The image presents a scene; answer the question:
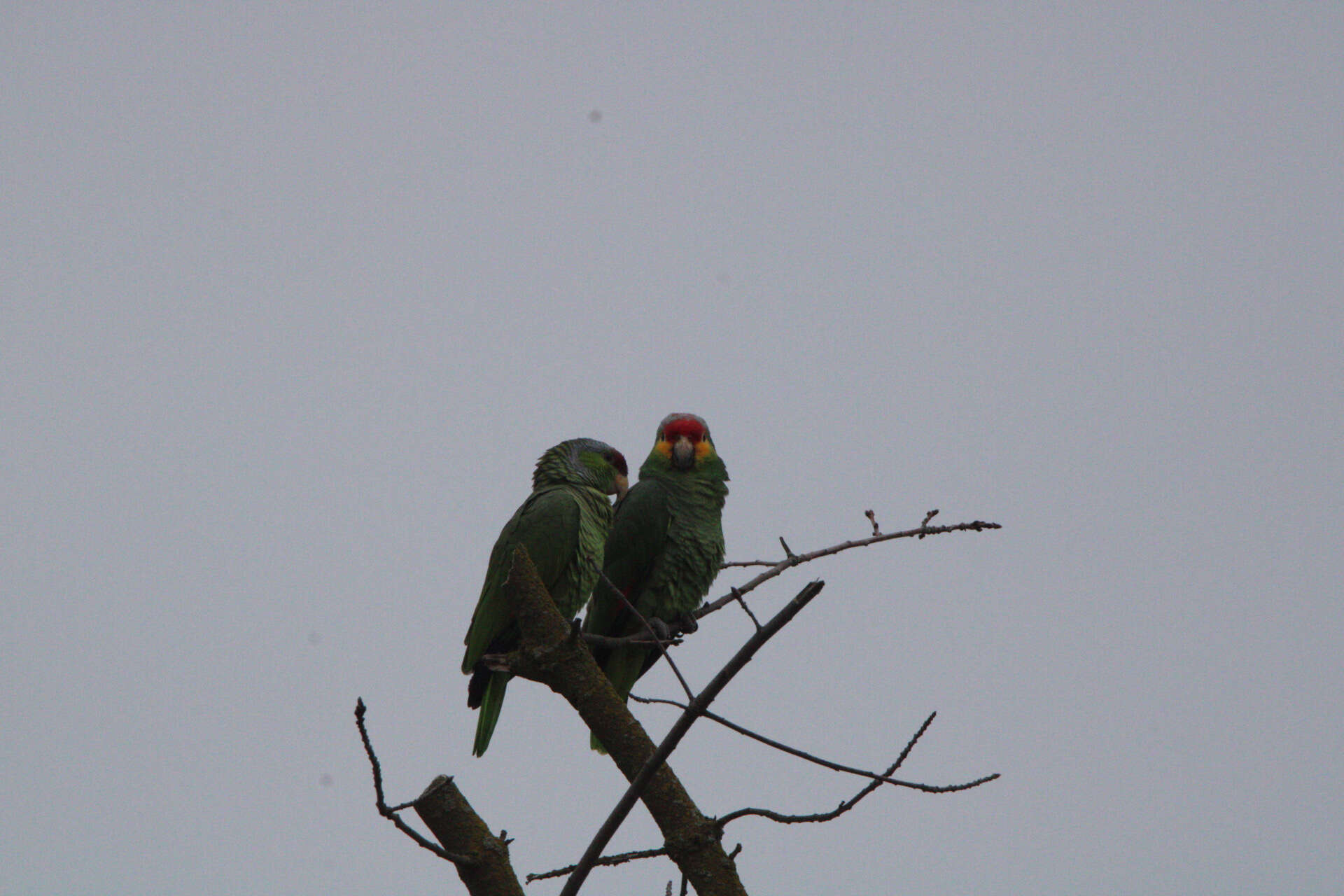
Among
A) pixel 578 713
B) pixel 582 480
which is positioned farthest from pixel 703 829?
pixel 582 480

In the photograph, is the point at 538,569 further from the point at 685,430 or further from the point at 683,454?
the point at 685,430

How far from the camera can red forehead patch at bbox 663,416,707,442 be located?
20.4 ft

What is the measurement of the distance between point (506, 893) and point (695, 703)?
0.79 meters

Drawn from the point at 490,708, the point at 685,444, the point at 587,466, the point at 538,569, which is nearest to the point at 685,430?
the point at 685,444

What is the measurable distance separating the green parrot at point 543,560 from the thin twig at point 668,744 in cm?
261

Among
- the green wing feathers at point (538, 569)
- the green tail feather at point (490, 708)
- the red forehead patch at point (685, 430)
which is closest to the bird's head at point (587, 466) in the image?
the green wing feathers at point (538, 569)

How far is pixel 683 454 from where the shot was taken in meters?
6.14

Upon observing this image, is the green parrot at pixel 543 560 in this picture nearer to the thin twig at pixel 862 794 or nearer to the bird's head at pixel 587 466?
the bird's head at pixel 587 466

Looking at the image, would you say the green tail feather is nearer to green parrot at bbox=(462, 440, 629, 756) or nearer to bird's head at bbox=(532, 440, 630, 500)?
green parrot at bbox=(462, 440, 629, 756)

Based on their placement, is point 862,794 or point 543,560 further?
point 543,560

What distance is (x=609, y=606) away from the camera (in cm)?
573

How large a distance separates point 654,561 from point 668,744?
3350mm

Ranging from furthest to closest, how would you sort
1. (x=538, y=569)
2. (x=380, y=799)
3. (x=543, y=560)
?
(x=543, y=560) < (x=538, y=569) < (x=380, y=799)

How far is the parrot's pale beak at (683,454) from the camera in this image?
6.14 metres
